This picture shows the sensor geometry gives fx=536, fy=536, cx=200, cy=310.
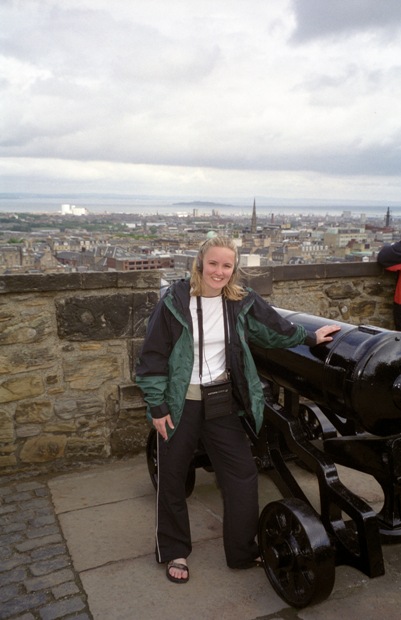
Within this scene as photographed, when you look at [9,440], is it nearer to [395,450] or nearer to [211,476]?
[211,476]

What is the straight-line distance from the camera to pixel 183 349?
247cm

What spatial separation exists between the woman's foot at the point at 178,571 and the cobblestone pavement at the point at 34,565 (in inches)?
16.1

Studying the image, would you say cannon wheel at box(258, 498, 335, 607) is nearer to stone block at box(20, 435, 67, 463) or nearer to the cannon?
the cannon

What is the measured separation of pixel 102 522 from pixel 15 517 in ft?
1.71

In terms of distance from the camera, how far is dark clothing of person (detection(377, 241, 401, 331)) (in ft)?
17.1

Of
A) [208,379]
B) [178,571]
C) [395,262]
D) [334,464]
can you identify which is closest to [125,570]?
[178,571]

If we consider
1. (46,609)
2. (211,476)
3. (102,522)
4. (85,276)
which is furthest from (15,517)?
(85,276)

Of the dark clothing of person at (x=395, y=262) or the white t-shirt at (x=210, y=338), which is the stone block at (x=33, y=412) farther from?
the dark clothing of person at (x=395, y=262)

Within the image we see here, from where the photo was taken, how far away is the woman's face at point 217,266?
96.7 inches

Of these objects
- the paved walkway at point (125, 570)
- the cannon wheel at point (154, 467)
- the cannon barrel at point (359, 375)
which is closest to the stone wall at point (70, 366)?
the paved walkway at point (125, 570)

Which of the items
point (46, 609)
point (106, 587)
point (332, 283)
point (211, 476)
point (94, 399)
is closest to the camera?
point (46, 609)

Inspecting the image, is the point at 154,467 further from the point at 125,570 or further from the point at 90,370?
the point at 90,370

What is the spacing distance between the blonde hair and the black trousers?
0.53 m

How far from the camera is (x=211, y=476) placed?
3695mm
